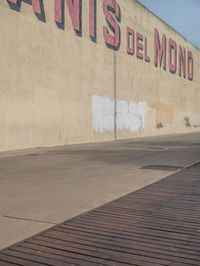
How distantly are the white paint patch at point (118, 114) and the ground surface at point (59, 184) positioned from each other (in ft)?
34.3

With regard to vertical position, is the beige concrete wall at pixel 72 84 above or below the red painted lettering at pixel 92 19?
below

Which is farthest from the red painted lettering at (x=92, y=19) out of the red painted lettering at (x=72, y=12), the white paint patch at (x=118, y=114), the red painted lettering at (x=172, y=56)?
the red painted lettering at (x=172, y=56)

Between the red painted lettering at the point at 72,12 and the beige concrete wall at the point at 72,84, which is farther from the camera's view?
the red painted lettering at the point at 72,12

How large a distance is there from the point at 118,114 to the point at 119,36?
4965 millimetres

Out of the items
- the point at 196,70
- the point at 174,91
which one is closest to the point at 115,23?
the point at 174,91

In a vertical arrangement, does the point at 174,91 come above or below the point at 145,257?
above

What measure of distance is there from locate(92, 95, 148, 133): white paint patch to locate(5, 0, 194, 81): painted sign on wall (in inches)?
133

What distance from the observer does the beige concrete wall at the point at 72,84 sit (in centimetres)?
2045

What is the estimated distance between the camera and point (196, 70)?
49.4m

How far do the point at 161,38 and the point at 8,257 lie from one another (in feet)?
116

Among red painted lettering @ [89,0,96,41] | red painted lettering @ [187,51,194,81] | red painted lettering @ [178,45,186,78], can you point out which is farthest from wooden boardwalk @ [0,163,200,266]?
red painted lettering @ [187,51,194,81]

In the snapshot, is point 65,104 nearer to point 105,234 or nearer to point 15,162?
point 15,162

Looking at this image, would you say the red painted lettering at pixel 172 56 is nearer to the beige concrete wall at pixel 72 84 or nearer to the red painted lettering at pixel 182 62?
the beige concrete wall at pixel 72 84

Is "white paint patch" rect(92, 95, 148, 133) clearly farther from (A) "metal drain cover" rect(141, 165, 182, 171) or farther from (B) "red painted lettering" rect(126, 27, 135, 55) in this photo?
(A) "metal drain cover" rect(141, 165, 182, 171)
